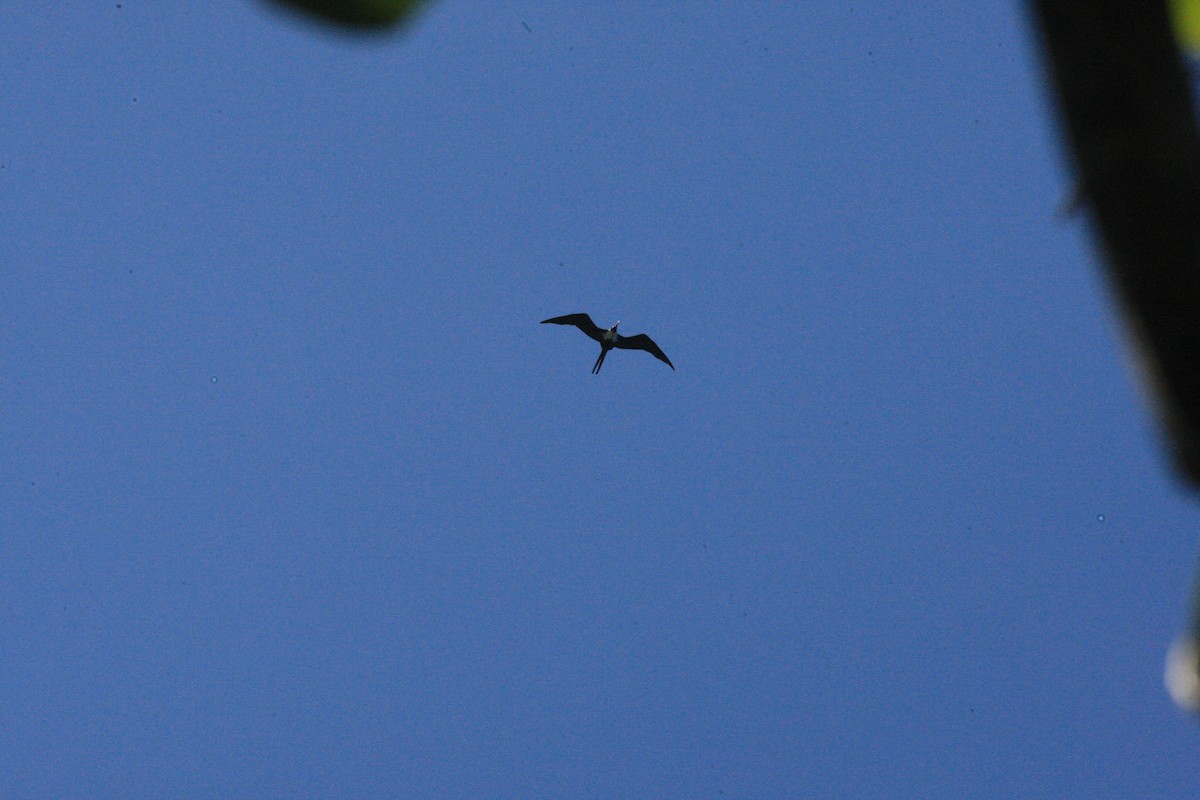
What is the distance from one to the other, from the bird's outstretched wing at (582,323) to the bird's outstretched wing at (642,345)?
1.06ft

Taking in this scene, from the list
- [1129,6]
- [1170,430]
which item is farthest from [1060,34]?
[1170,430]

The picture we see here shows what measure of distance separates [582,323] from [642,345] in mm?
1046

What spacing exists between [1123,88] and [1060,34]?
90 mm

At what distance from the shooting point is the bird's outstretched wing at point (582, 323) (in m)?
13.6

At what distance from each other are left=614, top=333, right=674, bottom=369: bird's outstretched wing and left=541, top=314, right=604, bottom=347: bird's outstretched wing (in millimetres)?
324

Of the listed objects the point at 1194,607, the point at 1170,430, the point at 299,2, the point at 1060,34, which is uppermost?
the point at 1060,34

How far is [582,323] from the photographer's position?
1400 cm

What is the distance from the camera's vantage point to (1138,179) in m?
0.96

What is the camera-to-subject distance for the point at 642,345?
47.6 ft

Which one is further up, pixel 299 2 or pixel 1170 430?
pixel 299 2

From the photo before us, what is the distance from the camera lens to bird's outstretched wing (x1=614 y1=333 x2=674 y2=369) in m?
14.4

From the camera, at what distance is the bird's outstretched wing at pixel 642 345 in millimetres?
14377

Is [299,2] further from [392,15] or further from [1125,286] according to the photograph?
[1125,286]

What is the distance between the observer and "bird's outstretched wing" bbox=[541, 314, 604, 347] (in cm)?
1356
